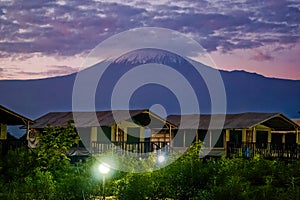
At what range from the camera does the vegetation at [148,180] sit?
1306cm

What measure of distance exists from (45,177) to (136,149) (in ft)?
44.9

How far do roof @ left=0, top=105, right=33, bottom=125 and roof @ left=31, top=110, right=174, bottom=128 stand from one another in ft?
8.21

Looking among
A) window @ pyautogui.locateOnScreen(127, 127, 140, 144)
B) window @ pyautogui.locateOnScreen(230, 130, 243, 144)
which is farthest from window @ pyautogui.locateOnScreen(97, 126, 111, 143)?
window @ pyautogui.locateOnScreen(230, 130, 243, 144)

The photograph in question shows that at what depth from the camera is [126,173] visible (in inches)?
626

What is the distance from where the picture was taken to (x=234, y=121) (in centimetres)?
3155

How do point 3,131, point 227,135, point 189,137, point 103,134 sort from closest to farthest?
point 3,131, point 103,134, point 227,135, point 189,137

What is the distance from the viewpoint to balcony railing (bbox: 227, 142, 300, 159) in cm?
2552

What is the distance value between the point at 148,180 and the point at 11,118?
478 inches

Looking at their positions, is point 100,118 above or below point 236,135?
above

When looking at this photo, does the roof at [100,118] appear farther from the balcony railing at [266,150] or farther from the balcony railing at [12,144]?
the balcony railing at [12,144]

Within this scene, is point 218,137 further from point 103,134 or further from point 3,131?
point 3,131

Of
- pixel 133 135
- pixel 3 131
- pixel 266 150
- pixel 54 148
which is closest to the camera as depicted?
pixel 54 148

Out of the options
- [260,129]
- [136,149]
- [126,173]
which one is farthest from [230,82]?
[126,173]

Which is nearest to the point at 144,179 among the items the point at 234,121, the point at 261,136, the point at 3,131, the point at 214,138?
the point at 3,131
